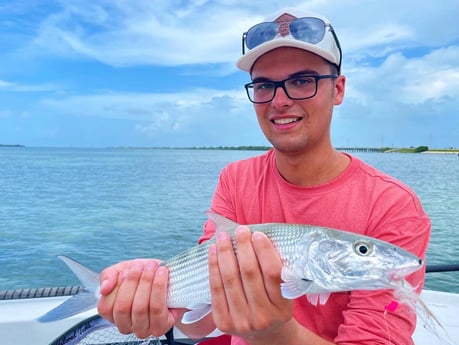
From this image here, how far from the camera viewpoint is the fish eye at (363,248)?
1917mm

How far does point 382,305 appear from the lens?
2123mm

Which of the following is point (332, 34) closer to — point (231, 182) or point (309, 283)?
point (231, 182)

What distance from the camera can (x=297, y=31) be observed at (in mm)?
2578

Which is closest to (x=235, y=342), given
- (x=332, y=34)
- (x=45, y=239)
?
(x=332, y=34)

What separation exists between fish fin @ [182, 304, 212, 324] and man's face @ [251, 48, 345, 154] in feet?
3.50

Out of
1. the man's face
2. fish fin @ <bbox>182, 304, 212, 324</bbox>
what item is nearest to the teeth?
the man's face

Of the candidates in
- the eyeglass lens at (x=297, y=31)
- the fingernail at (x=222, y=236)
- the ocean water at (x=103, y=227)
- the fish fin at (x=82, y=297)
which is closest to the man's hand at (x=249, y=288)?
the fingernail at (x=222, y=236)

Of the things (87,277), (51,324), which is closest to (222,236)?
(87,277)

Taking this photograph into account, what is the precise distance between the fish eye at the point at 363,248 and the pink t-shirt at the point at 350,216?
368mm

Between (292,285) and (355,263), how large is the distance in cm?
34

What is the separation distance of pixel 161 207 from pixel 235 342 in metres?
19.6

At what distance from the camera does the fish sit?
6.07 feet

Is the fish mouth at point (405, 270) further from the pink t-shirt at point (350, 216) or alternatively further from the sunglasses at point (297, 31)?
the sunglasses at point (297, 31)

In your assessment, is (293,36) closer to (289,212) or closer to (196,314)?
(289,212)
